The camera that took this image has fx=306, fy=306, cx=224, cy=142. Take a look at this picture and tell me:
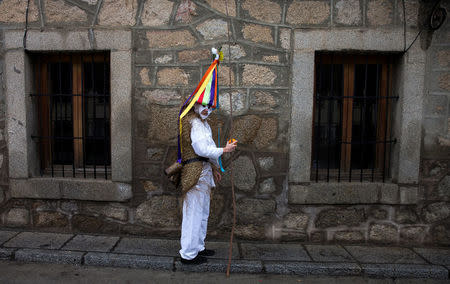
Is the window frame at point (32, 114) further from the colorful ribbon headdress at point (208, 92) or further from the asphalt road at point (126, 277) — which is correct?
the colorful ribbon headdress at point (208, 92)

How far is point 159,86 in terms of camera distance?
3740 mm

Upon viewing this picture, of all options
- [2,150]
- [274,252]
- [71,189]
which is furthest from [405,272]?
[2,150]

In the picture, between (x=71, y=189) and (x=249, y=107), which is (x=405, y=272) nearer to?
(x=249, y=107)

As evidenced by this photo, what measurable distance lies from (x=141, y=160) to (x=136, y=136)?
306 mm

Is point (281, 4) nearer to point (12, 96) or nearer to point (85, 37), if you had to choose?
point (85, 37)

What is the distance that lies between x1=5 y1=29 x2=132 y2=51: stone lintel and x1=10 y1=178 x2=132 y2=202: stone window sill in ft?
5.42

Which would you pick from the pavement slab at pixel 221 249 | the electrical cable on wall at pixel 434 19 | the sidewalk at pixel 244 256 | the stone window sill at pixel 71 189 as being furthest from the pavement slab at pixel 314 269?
the electrical cable on wall at pixel 434 19

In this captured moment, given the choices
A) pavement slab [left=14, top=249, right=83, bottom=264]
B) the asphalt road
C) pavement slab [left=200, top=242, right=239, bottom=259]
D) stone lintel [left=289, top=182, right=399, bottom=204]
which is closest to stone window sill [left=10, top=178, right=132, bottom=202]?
pavement slab [left=14, top=249, right=83, bottom=264]

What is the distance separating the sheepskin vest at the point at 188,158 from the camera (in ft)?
9.80

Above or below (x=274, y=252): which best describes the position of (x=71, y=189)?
above

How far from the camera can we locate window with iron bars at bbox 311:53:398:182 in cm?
389

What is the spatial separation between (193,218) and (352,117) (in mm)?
2416

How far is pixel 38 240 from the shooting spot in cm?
368

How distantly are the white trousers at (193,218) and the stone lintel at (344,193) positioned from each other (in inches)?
47.5
